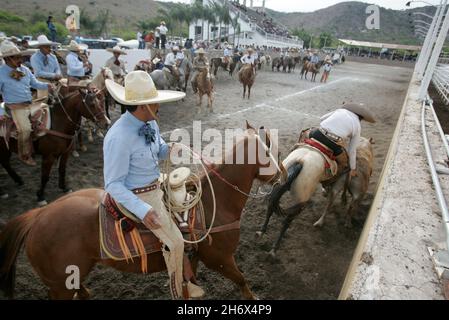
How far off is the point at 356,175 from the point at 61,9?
73615 mm

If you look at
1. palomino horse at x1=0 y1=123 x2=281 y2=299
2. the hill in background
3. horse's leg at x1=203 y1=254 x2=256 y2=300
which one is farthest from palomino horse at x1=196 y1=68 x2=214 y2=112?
the hill in background

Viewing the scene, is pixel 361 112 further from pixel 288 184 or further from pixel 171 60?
pixel 171 60

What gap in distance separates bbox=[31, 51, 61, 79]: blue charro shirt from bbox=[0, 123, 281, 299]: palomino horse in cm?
460

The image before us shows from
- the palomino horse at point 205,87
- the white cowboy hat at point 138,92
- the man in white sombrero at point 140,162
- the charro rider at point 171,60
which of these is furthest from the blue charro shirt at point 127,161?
the charro rider at point 171,60

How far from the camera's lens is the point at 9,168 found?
15.5 ft

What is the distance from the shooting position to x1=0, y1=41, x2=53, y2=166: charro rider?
13.2 feet

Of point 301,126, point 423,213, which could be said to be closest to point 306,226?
point 423,213

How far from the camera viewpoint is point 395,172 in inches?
153

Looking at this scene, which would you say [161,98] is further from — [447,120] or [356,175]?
[447,120]

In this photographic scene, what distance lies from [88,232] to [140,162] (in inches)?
30.6

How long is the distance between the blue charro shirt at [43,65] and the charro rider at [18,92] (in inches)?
60.7

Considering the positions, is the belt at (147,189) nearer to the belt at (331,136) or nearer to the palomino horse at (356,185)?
the belt at (331,136)

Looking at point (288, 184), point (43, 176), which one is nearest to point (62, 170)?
point (43, 176)

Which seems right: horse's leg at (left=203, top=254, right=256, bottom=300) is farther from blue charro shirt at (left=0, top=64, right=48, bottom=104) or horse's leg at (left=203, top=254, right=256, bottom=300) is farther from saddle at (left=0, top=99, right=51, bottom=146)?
blue charro shirt at (left=0, top=64, right=48, bottom=104)
